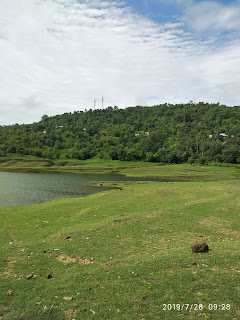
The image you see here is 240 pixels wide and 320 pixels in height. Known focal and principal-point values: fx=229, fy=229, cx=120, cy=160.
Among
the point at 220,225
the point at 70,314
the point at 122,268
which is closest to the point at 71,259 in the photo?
the point at 122,268

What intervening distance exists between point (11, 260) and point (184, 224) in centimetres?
1443

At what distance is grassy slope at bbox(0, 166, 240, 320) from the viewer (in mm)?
9453

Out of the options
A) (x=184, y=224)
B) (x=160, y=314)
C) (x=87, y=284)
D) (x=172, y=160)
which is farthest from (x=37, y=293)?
(x=172, y=160)

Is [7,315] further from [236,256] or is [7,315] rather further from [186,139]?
[186,139]

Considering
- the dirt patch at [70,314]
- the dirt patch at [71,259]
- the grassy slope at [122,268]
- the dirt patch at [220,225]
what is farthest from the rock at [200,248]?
the dirt patch at [70,314]

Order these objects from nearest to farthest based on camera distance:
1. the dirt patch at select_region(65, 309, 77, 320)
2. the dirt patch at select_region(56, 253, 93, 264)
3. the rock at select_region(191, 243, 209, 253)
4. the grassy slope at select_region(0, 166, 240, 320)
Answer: the dirt patch at select_region(65, 309, 77, 320) < the grassy slope at select_region(0, 166, 240, 320) < the rock at select_region(191, 243, 209, 253) < the dirt patch at select_region(56, 253, 93, 264)

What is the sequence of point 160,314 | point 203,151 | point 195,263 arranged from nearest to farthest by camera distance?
1. point 160,314
2. point 195,263
3. point 203,151

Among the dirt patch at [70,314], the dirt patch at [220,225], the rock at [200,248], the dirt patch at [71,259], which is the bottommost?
the dirt patch at [220,225]

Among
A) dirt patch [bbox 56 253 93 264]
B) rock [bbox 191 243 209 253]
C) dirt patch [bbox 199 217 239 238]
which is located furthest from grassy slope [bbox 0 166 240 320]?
rock [bbox 191 243 209 253]

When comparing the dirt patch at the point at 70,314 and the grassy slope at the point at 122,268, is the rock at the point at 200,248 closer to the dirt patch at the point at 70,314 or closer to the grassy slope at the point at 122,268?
the grassy slope at the point at 122,268

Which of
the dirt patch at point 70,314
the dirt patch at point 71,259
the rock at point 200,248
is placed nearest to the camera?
the dirt patch at point 70,314

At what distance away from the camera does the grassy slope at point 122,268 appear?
31.0 ft

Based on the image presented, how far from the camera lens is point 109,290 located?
34.5 feet

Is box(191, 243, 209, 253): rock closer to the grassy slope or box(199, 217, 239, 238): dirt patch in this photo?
the grassy slope
